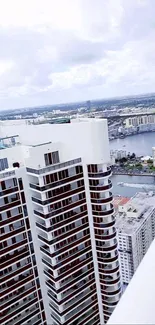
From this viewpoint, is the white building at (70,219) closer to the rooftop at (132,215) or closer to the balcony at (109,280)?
the balcony at (109,280)

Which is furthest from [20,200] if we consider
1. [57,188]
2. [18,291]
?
[18,291]

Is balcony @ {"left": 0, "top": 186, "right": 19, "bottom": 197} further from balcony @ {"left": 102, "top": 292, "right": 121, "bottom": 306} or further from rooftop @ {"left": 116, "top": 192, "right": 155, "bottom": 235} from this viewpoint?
rooftop @ {"left": 116, "top": 192, "right": 155, "bottom": 235}

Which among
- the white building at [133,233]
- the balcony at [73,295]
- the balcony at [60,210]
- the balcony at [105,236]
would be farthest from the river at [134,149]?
the balcony at [60,210]

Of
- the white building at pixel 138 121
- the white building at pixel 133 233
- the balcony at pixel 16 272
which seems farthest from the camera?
the white building at pixel 138 121

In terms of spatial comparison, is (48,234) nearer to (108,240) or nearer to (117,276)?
(108,240)

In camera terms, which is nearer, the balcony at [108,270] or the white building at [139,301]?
the white building at [139,301]

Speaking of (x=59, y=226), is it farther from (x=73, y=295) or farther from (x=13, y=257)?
(x=73, y=295)
